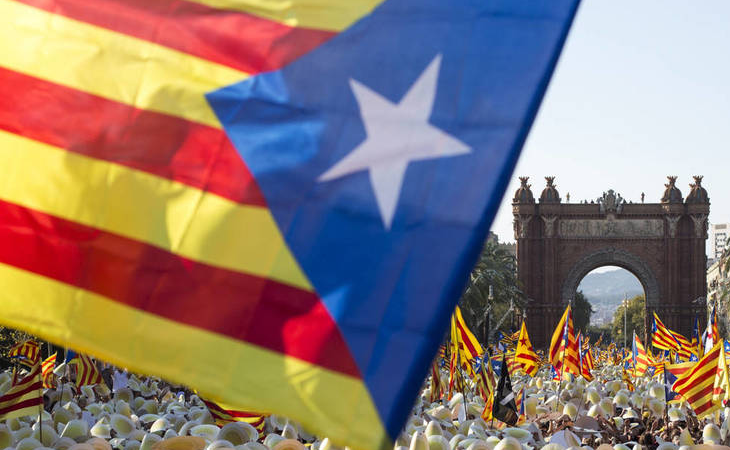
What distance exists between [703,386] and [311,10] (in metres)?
13.4

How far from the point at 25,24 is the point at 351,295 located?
1736mm

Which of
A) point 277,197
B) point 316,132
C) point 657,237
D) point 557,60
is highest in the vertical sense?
point 657,237

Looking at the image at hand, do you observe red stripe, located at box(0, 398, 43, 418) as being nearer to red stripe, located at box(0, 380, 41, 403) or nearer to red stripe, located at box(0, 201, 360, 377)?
red stripe, located at box(0, 380, 41, 403)

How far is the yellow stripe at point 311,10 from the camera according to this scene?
371cm

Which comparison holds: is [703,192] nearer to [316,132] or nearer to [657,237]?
[657,237]

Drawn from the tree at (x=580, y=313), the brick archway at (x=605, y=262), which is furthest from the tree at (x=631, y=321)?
the brick archway at (x=605, y=262)

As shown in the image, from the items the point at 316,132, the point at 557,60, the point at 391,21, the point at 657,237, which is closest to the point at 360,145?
the point at 316,132

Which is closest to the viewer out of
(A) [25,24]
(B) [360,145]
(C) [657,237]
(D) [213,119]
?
(B) [360,145]

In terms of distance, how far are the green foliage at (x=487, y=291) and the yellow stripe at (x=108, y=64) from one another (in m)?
34.3

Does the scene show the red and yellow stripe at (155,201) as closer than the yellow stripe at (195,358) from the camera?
No

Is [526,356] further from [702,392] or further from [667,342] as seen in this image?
[702,392]

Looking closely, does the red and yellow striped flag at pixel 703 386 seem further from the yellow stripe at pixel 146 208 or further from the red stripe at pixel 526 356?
the yellow stripe at pixel 146 208

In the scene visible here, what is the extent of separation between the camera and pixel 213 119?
3797 millimetres

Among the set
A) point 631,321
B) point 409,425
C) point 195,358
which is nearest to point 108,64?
point 195,358
